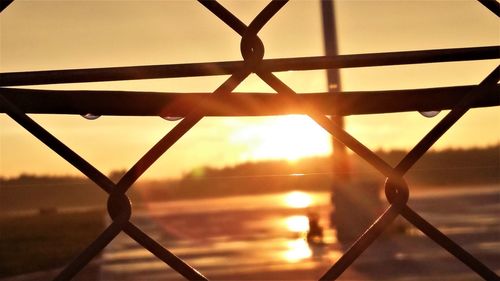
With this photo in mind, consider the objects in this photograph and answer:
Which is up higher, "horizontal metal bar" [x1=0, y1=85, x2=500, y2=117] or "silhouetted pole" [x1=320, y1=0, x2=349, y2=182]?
"silhouetted pole" [x1=320, y1=0, x2=349, y2=182]

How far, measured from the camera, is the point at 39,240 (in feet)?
13.0

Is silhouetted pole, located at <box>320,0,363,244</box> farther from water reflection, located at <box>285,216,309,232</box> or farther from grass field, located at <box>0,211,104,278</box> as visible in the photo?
grass field, located at <box>0,211,104,278</box>

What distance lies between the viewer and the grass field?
2.02 meters

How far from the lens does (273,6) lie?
885 mm

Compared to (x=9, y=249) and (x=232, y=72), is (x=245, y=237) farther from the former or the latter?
(x=232, y=72)

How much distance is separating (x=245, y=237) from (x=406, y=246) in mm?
1604

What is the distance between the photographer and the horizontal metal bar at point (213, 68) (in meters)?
0.84

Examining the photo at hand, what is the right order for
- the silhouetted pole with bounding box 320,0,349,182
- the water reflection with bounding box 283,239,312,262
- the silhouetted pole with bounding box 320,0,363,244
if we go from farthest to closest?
the water reflection with bounding box 283,239,312,262 → the silhouetted pole with bounding box 320,0,349,182 → the silhouetted pole with bounding box 320,0,363,244

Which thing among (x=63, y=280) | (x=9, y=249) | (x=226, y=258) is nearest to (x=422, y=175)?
(x=63, y=280)

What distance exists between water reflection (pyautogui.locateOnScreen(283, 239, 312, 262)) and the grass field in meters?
1.13

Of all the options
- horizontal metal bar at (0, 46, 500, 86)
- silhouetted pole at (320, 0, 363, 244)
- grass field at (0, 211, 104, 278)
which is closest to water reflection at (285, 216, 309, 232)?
silhouetted pole at (320, 0, 363, 244)

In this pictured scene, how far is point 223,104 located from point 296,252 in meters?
3.56

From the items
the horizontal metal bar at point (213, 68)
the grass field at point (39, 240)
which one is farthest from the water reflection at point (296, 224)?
the horizontal metal bar at point (213, 68)

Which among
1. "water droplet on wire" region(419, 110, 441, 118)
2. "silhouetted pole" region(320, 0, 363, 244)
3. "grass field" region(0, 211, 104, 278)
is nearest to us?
"water droplet on wire" region(419, 110, 441, 118)
